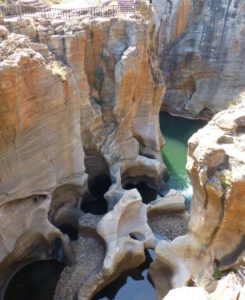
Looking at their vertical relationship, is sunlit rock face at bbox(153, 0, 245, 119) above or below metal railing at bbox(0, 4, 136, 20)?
below

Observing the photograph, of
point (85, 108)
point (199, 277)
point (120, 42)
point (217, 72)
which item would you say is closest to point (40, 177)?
point (85, 108)

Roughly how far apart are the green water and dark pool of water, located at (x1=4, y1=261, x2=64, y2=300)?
7.81m

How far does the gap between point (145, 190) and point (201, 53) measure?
1305 centimetres

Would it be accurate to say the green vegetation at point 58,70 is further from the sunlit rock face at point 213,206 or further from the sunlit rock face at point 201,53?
the sunlit rock face at point 201,53

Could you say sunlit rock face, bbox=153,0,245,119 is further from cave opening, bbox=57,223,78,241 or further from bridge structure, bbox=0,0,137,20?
cave opening, bbox=57,223,78,241

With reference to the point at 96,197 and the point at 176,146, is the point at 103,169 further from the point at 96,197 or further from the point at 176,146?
the point at 176,146

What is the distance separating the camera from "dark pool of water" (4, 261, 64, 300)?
11.4m

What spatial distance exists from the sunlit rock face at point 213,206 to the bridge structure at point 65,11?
874cm

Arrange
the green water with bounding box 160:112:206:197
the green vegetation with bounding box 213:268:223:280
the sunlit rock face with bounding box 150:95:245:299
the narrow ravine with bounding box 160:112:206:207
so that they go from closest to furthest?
the sunlit rock face with bounding box 150:95:245:299
the green vegetation with bounding box 213:268:223:280
the narrow ravine with bounding box 160:112:206:207
the green water with bounding box 160:112:206:197

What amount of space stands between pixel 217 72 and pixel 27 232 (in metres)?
19.2

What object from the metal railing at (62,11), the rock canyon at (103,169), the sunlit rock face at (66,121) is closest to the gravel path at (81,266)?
the rock canyon at (103,169)

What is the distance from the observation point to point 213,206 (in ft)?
29.9

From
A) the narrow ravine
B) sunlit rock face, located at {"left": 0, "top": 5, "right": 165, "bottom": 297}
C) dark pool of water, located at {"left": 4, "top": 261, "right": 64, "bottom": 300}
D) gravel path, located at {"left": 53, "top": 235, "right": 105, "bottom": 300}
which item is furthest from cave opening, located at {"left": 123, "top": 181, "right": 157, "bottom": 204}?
dark pool of water, located at {"left": 4, "top": 261, "right": 64, "bottom": 300}

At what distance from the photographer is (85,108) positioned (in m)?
14.4
